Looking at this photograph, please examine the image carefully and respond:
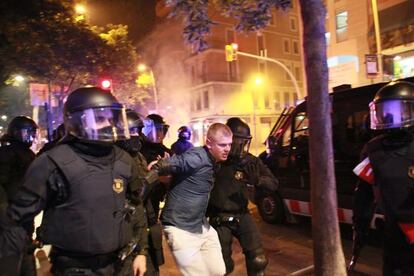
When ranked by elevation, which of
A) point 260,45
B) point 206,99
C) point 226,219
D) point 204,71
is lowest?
point 226,219

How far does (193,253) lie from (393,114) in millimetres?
1987

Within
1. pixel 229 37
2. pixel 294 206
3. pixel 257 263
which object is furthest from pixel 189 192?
pixel 229 37

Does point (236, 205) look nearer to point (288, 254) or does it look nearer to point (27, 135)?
point (288, 254)

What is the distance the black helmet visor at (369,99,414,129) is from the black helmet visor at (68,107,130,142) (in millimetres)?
1810

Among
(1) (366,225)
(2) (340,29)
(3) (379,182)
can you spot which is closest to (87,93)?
(3) (379,182)

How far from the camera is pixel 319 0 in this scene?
3.87 meters

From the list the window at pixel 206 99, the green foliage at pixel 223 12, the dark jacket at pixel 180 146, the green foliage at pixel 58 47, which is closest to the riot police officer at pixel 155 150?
the green foliage at pixel 223 12

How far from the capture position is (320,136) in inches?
151

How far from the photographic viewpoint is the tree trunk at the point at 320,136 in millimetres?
3830

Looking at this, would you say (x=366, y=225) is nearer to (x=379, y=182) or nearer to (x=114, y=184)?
(x=379, y=182)

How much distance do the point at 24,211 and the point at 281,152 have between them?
5.61 meters

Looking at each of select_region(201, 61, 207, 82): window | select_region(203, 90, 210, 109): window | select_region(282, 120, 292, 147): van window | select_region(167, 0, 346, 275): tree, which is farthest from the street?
select_region(201, 61, 207, 82): window

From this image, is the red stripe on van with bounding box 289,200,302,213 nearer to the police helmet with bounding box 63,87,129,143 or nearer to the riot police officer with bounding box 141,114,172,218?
the riot police officer with bounding box 141,114,172,218

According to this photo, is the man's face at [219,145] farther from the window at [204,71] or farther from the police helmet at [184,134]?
the window at [204,71]
